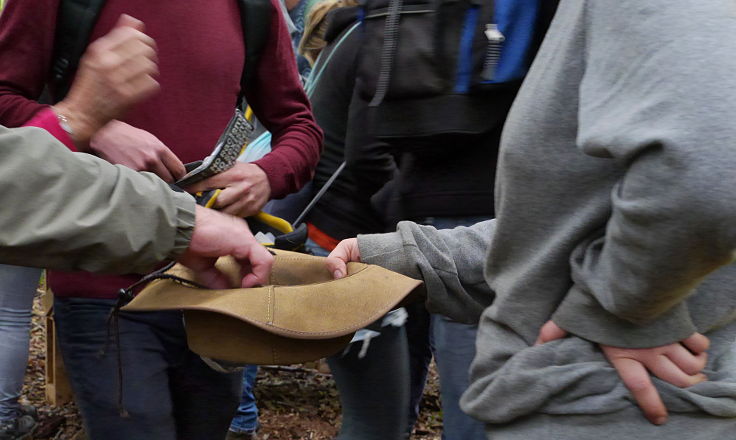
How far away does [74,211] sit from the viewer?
4.80ft

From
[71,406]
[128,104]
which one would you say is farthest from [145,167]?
[71,406]

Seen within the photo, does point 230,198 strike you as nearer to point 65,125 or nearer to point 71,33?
point 65,125

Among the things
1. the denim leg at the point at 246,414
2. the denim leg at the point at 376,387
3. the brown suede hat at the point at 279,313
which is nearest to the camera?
the brown suede hat at the point at 279,313

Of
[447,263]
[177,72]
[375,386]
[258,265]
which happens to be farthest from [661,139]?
[375,386]

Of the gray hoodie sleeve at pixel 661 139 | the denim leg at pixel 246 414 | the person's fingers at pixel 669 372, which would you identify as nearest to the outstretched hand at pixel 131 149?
the gray hoodie sleeve at pixel 661 139

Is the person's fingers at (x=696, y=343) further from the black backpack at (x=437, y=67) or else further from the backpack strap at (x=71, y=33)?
the backpack strap at (x=71, y=33)

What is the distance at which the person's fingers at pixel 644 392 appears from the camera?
4.24 feet

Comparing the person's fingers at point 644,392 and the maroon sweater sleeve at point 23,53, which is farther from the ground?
the maroon sweater sleeve at point 23,53

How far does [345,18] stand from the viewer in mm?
3107

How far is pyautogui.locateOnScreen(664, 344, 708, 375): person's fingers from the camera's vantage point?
51.4 inches

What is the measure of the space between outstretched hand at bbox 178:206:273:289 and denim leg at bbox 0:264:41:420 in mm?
2028

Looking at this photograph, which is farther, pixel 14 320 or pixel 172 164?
pixel 14 320

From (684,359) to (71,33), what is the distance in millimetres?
1682

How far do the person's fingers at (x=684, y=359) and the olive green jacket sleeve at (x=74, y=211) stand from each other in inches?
38.6
